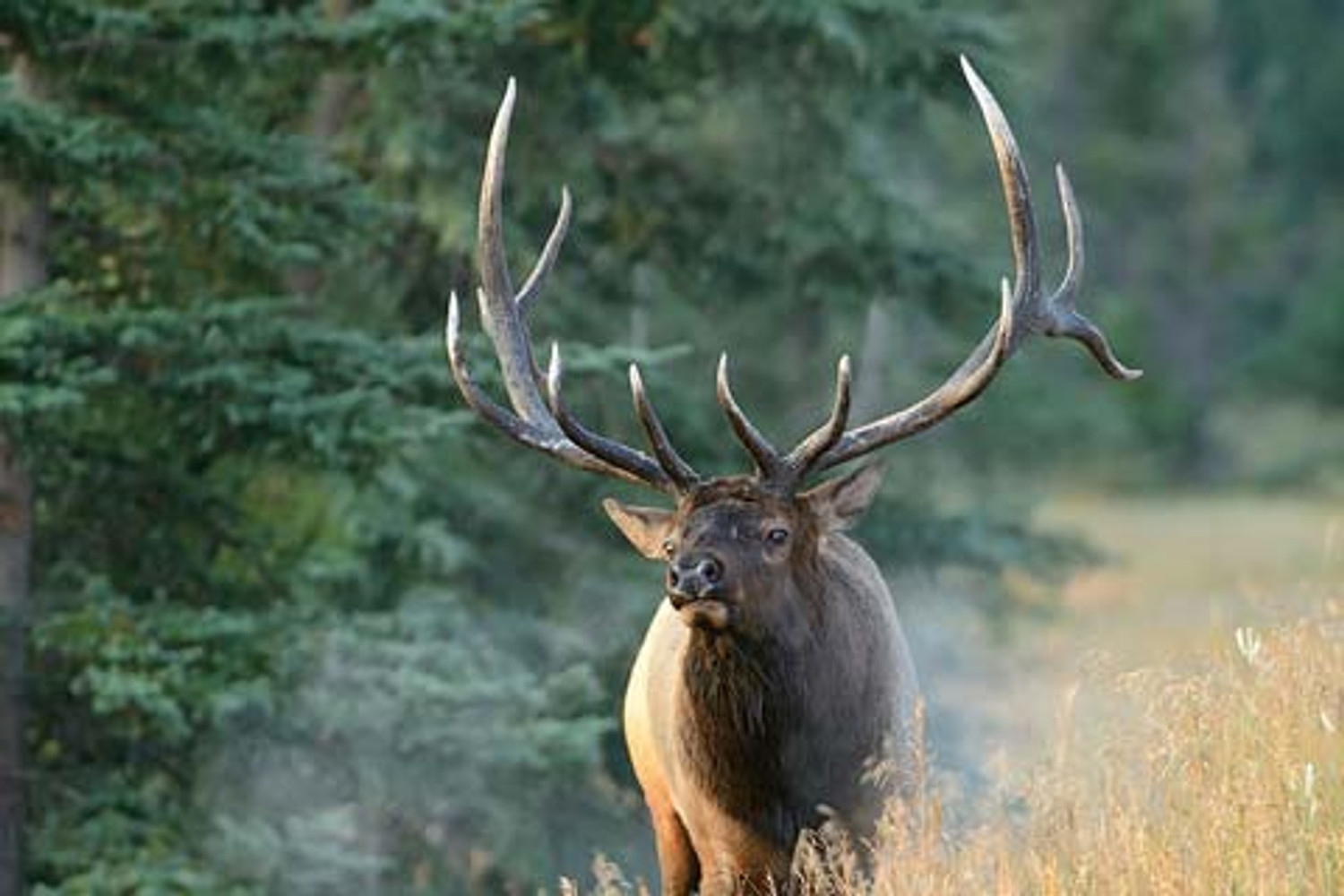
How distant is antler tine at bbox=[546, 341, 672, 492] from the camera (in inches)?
334

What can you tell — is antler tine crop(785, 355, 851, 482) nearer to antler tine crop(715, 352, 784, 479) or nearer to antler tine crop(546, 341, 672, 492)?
antler tine crop(715, 352, 784, 479)

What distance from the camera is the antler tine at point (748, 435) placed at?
→ 811cm

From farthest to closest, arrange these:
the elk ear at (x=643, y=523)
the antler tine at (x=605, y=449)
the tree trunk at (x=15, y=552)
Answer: the tree trunk at (x=15, y=552)
the elk ear at (x=643, y=523)
the antler tine at (x=605, y=449)

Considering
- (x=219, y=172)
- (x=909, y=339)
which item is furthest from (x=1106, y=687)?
(x=909, y=339)

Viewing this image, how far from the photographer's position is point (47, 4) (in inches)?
420

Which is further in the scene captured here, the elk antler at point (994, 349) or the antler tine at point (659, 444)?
the elk antler at point (994, 349)

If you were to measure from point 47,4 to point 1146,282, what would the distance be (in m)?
42.4

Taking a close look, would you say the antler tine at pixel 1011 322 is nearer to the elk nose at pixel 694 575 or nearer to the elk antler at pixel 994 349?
the elk antler at pixel 994 349

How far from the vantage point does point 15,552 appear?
1159 centimetres

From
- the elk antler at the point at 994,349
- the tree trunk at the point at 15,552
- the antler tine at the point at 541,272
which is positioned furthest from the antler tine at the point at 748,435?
the tree trunk at the point at 15,552

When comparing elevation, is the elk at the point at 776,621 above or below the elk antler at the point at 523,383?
below

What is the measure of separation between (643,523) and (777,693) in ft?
2.07

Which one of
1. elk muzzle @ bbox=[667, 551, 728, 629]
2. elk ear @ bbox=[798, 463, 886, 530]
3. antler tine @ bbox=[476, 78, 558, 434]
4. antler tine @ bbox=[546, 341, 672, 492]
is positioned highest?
antler tine @ bbox=[476, 78, 558, 434]

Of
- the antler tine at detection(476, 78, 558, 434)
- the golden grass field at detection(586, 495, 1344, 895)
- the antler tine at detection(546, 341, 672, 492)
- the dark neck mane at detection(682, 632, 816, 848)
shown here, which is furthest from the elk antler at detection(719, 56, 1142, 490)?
the golden grass field at detection(586, 495, 1344, 895)
